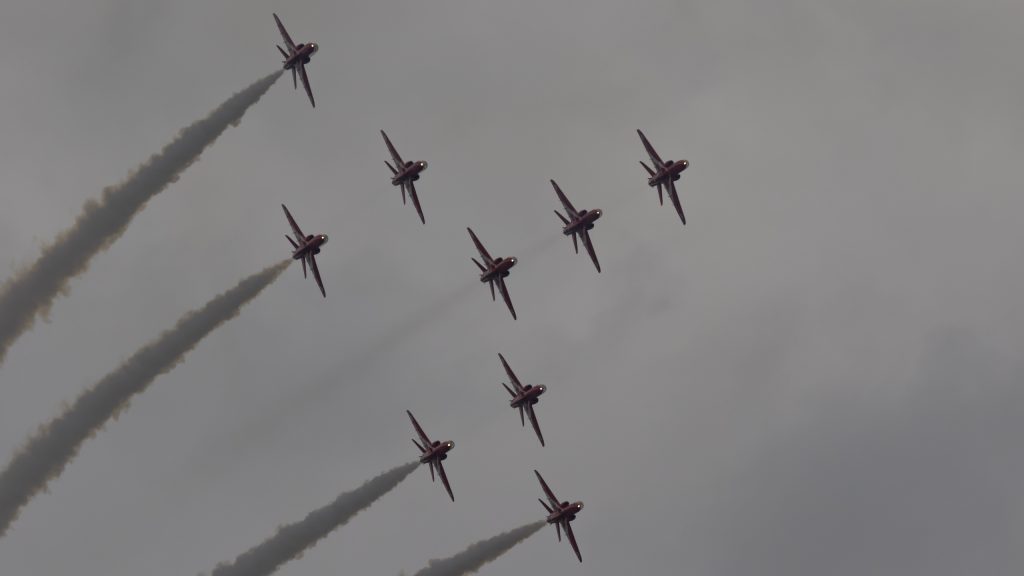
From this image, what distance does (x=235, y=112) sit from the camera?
130000 millimetres

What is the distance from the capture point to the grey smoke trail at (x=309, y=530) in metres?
123

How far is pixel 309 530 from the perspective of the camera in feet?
417

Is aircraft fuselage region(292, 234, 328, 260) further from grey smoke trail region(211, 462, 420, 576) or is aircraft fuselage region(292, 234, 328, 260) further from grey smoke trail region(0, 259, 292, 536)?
grey smoke trail region(211, 462, 420, 576)

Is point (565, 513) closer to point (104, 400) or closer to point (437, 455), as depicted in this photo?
point (437, 455)

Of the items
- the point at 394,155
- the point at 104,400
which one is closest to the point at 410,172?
the point at 394,155

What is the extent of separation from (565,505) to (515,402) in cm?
945

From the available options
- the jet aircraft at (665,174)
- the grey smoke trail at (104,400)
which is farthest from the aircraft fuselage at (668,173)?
the grey smoke trail at (104,400)

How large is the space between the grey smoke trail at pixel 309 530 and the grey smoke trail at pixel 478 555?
7376 mm

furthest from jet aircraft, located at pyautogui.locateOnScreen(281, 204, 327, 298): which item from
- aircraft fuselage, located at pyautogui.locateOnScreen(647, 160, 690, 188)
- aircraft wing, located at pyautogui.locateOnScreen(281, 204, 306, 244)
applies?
aircraft fuselage, located at pyautogui.locateOnScreen(647, 160, 690, 188)

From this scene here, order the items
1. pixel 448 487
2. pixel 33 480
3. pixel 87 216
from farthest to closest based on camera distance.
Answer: pixel 448 487, pixel 87 216, pixel 33 480

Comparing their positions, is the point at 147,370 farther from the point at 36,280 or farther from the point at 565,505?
the point at 565,505

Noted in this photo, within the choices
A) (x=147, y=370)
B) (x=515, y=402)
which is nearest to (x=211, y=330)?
(x=147, y=370)

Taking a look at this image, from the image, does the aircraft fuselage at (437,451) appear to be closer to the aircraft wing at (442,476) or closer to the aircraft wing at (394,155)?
the aircraft wing at (442,476)

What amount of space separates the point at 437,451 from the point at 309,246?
60.8 ft
